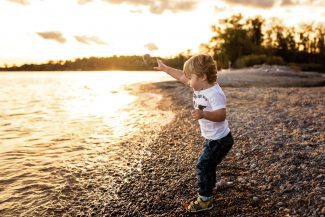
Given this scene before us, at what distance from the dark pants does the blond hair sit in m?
0.95

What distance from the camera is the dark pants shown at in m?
4.69

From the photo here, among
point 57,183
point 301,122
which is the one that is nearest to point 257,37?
point 301,122

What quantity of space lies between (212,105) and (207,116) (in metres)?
0.21

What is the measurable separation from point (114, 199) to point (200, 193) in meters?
1.74

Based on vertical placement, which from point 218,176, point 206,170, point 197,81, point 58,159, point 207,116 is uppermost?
point 197,81

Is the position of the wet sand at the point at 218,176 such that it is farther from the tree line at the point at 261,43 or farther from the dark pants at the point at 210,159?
the tree line at the point at 261,43

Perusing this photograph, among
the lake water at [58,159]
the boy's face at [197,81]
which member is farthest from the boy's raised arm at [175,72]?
the lake water at [58,159]

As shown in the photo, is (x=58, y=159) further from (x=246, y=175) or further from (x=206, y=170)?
(x=206, y=170)

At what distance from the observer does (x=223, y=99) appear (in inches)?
173

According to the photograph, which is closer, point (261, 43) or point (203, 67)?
point (203, 67)

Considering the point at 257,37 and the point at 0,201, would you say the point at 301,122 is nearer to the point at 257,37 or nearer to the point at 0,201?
the point at 0,201

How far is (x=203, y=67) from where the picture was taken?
173 inches

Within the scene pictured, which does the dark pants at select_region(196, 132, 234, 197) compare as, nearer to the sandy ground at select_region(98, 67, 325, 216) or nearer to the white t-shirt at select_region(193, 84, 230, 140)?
the white t-shirt at select_region(193, 84, 230, 140)

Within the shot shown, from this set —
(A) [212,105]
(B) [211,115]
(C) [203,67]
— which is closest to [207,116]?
(B) [211,115]
